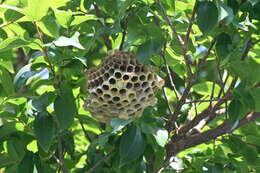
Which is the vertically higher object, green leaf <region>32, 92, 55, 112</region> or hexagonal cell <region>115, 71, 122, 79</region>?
hexagonal cell <region>115, 71, 122, 79</region>

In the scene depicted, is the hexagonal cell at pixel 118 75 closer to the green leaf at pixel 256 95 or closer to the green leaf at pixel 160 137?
the green leaf at pixel 160 137

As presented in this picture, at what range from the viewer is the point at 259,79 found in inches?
77.4

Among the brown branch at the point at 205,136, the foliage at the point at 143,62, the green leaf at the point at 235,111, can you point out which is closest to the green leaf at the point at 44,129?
the foliage at the point at 143,62

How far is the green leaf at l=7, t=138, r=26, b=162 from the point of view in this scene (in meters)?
2.03

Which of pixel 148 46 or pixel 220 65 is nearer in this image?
pixel 148 46

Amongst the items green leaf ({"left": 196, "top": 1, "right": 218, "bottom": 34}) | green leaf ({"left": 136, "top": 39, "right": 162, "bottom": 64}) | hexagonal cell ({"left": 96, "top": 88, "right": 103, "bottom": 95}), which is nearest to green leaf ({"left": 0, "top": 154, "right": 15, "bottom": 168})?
hexagonal cell ({"left": 96, "top": 88, "right": 103, "bottom": 95})

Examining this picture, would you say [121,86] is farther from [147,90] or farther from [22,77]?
[22,77]

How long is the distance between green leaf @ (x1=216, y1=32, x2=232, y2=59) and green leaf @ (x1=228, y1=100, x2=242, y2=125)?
177mm

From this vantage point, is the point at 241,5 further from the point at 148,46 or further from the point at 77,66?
the point at 77,66

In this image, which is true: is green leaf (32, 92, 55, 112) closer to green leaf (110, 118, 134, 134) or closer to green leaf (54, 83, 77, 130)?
green leaf (54, 83, 77, 130)

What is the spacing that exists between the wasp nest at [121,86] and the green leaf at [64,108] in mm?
72

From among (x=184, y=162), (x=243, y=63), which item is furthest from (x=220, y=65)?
(x=184, y=162)

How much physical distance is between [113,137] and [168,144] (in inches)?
8.6

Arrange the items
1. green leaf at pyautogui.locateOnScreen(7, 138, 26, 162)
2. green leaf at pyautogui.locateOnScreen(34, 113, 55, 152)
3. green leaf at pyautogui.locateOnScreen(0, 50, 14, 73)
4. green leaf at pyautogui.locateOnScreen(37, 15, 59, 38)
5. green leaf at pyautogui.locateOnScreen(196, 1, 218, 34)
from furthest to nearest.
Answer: green leaf at pyautogui.locateOnScreen(7, 138, 26, 162), green leaf at pyautogui.locateOnScreen(0, 50, 14, 73), green leaf at pyautogui.locateOnScreen(34, 113, 55, 152), green leaf at pyautogui.locateOnScreen(37, 15, 59, 38), green leaf at pyautogui.locateOnScreen(196, 1, 218, 34)
